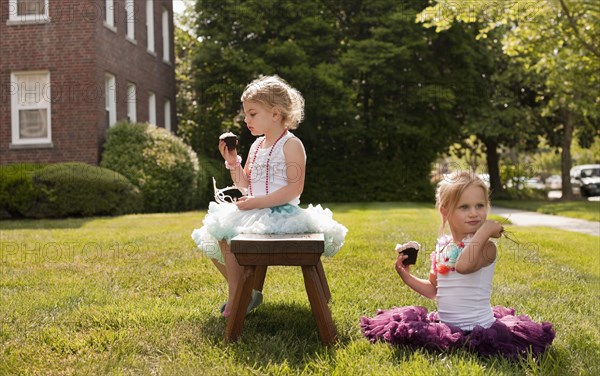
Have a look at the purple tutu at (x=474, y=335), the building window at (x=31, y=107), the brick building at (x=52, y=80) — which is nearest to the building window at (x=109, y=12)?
the brick building at (x=52, y=80)

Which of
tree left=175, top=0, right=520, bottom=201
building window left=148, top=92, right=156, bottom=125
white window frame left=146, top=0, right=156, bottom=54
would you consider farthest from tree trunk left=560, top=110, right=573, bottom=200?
white window frame left=146, top=0, right=156, bottom=54

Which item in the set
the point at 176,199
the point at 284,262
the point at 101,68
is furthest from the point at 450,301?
the point at 101,68

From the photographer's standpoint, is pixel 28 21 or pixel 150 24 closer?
pixel 28 21

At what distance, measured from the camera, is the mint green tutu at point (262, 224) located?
147 inches

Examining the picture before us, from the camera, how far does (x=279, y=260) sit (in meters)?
3.41

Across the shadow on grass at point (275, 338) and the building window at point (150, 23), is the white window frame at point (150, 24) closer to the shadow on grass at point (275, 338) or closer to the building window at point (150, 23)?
the building window at point (150, 23)

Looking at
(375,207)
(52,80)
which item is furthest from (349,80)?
(52,80)

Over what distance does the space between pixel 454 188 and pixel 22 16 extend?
1550cm

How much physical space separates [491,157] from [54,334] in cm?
2849

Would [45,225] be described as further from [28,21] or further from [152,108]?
[152,108]

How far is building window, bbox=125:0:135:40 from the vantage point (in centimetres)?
1883

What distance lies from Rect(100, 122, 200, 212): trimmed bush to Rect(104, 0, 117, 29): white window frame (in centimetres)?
282

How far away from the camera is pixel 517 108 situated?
26828 mm

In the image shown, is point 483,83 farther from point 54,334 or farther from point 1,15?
point 54,334
